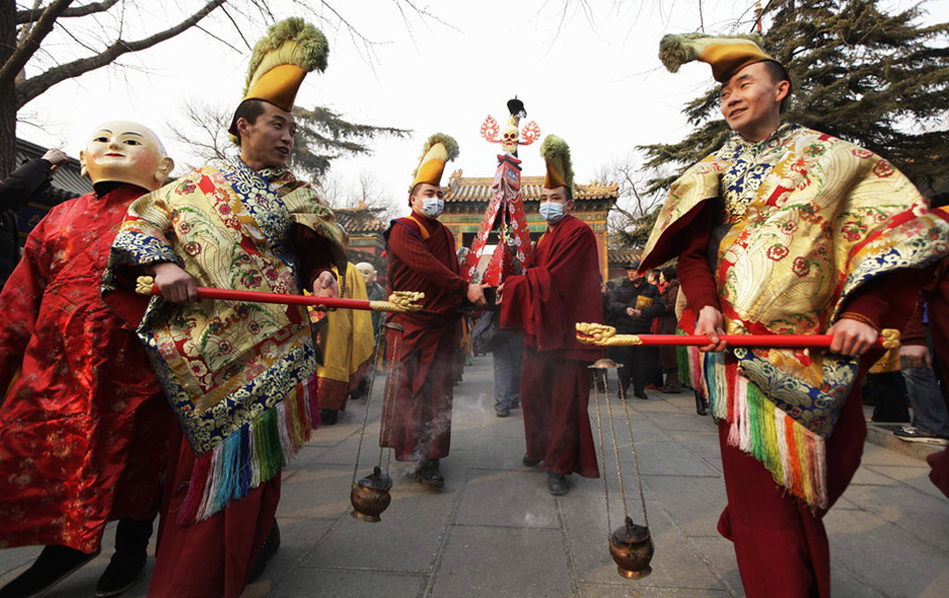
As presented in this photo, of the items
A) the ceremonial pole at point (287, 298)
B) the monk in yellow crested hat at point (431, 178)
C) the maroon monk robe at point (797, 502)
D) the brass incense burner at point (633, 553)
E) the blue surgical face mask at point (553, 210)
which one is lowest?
the brass incense burner at point (633, 553)

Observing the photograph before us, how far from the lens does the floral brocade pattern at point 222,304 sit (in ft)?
5.26

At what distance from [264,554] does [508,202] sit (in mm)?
2722

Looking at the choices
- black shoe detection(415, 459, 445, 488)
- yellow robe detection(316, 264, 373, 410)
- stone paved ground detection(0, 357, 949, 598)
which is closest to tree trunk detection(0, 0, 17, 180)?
yellow robe detection(316, 264, 373, 410)

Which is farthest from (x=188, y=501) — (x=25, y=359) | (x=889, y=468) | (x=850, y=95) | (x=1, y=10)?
(x=850, y=95)

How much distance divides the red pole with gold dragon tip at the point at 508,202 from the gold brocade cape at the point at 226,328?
73.8 inches

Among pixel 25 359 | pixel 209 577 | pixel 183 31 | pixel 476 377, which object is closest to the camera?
pixel 209 577

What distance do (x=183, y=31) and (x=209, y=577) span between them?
6153mm

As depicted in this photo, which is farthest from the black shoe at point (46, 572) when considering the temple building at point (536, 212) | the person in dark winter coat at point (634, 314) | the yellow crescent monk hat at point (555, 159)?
the temple building at point (536, 212)

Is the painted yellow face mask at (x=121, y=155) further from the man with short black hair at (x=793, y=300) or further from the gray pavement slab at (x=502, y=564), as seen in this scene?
the man with short black hair at (x=793, y=300)

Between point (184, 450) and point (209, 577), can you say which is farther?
point (184, 450)

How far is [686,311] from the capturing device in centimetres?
192

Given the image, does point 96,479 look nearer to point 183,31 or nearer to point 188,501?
point 188,501

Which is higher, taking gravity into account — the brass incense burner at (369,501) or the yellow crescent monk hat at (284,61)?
the yellow crescent monk hat at (284,61)

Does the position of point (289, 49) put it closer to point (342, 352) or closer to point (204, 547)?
point (204, 547)
